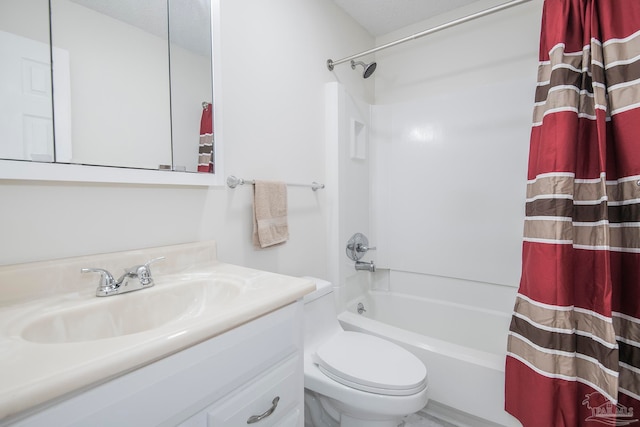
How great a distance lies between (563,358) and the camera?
40.8 inches

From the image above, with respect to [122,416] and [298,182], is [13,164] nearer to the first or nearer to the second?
[122,416]

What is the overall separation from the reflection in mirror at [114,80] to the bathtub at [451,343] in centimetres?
132

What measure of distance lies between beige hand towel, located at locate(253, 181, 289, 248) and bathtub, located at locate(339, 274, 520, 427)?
2.15 ft

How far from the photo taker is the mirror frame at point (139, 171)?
72 centimetres

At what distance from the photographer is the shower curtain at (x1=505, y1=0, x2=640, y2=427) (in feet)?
3.32

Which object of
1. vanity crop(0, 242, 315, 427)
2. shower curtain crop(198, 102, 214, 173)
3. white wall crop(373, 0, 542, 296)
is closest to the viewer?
vanity crop(0, 242, 315, 427)

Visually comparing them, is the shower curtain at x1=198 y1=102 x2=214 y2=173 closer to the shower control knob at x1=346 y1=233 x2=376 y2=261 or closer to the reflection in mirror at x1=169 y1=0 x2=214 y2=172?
the reflection in mirror at x1=169 y1=0 x2=214 y2=172

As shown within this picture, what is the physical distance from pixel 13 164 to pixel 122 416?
0.68 metres

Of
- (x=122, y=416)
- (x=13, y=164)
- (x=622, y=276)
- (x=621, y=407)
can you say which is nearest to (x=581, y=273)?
(x=622, y=276)

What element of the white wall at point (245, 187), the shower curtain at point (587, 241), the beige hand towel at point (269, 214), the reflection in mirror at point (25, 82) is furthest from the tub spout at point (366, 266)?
the reflection in mirror at point (25, 82)


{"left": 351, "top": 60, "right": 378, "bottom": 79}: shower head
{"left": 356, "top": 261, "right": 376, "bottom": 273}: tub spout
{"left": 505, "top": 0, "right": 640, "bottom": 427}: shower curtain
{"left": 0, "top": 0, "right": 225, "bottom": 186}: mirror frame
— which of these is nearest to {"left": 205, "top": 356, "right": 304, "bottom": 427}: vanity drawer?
{"left": 0, "top": 0, "right": 225, "bottom": 186}: mirror frame

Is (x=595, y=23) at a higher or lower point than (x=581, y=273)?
higher

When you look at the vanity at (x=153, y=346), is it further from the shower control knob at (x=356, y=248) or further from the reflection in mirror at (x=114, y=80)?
the shower control knob at (x=356, y=248)

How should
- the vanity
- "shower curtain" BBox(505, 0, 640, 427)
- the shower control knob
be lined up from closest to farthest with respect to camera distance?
the vanity
"shower curtain" BBox(505, 0, 640, 427)
the shower control knob
